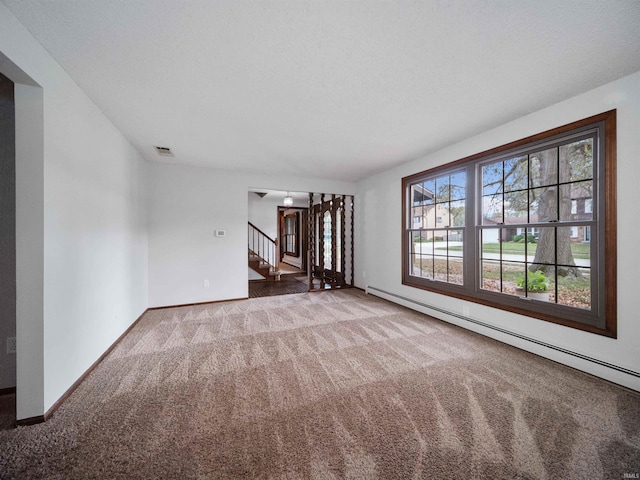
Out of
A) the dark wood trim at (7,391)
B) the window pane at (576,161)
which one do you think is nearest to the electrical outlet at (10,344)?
the dark wood trim at (7,391)

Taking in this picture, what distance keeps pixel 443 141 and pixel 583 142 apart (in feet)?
A: 4.46

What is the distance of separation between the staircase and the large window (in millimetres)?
4433

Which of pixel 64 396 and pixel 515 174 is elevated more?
pixel 515 174

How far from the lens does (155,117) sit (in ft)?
8.64

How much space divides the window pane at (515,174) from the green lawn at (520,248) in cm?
66

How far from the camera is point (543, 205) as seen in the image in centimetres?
259

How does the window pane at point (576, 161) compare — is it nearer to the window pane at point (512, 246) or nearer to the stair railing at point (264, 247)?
the window pane at point (512, 246)

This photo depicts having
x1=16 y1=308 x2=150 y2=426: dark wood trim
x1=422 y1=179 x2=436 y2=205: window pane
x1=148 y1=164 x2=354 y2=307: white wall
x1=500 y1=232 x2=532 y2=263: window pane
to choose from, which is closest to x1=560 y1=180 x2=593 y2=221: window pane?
x1=500 y1=232 x2=532 y2=263: window pane

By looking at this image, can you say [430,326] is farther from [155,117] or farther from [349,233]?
[155,117]

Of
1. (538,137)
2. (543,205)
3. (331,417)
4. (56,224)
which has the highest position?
(538,137)

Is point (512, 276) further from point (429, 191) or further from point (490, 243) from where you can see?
point (429, 191)

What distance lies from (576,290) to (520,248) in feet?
1.98

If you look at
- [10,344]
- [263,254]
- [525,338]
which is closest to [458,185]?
[525,338]

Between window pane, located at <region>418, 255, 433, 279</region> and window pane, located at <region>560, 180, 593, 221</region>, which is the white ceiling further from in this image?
window pane, located at <region>418, 255, 433, 279</region>
